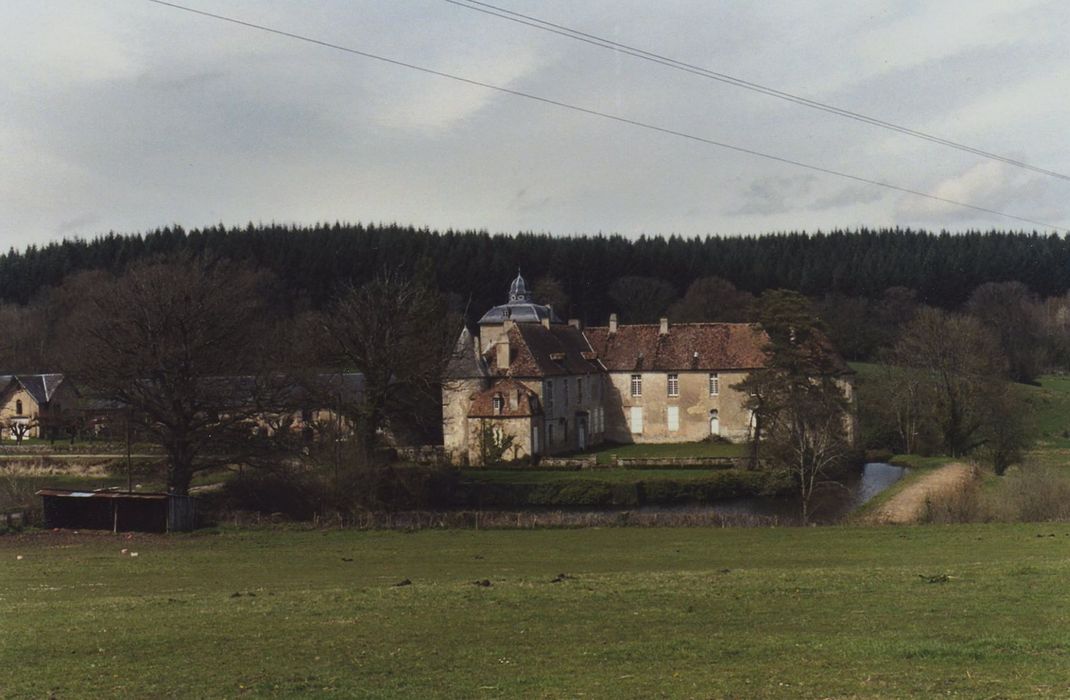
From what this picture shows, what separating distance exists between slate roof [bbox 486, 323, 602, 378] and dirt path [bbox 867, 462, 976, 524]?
19129mm

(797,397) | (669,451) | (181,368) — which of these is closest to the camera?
(181,368)

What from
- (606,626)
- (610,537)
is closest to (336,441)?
(610,537)

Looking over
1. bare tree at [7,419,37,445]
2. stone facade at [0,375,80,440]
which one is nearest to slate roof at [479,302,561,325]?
stone facade at [0,375,80,440]

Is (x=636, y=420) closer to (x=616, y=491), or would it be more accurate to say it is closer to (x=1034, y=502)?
(x=616, y=491)

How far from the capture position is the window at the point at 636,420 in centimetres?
5934

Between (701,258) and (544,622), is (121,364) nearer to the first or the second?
(544,622)

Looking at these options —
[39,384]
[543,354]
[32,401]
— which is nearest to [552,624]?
[543,354]

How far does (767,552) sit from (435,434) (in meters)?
38.6

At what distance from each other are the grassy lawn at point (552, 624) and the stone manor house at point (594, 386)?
2668cm

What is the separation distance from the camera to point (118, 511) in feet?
98.3

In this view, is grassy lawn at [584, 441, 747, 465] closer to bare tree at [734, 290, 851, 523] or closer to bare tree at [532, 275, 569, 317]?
bare tree at [734, 290, 851, 523]

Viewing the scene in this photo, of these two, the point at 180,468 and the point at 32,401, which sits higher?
the point at 32,401

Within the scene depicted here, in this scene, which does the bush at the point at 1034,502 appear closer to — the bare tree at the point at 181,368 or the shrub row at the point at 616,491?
the shrub row at the point at 616,491

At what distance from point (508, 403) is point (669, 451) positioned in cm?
884
